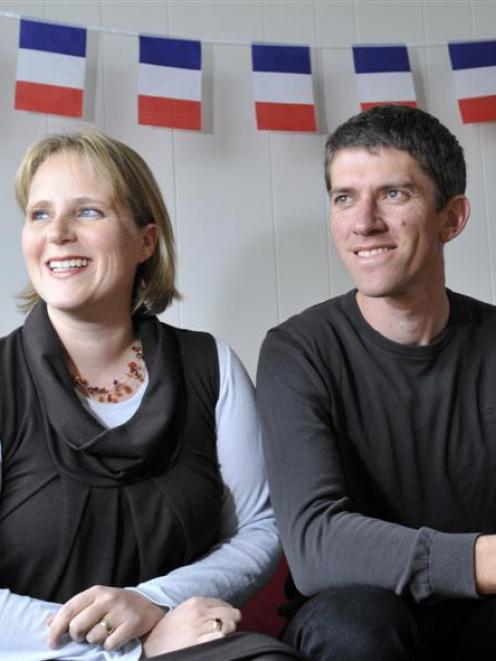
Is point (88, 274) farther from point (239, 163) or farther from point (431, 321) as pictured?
point (239, 163)

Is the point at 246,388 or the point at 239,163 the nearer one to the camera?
the point at 246,388

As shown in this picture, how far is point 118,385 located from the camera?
134 centimetres

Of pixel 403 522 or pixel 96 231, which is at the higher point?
pixel 96 231

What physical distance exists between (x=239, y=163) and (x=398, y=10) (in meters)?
0.59

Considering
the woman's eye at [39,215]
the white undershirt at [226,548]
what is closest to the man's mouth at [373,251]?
the white undershirt at [226,548]

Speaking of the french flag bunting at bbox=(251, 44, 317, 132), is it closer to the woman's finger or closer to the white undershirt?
the white undershirt

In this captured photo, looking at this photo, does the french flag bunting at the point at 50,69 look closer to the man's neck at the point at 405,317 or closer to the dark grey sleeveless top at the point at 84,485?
the dark grey sleeveless top at the point at 84,485

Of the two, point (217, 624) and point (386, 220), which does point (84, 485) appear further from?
point (386, 220)

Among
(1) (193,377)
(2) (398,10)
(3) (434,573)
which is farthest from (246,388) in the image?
(2) (398,10)

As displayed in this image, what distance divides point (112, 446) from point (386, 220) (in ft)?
1.77

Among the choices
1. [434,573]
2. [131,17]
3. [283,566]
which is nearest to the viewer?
[434,573]

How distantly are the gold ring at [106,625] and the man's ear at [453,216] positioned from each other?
2.57ft

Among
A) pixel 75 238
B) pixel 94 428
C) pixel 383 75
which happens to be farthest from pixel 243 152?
pixel 94 428

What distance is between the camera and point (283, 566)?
182 centimetres
